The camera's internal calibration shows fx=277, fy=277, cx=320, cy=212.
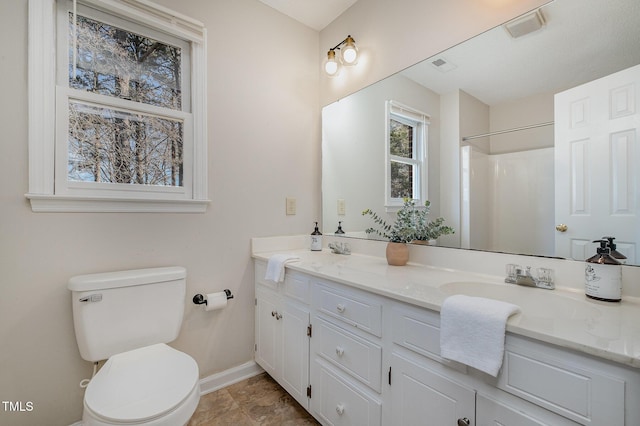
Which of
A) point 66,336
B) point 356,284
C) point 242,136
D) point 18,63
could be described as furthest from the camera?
point 242,136

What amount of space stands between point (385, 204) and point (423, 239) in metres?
0.36

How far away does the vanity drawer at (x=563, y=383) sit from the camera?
23.7 inches

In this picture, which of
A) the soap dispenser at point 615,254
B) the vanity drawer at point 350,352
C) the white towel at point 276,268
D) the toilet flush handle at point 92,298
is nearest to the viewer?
the soap dispenser at point 615,254

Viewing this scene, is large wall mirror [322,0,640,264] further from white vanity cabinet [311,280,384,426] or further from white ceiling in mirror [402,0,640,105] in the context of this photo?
white vanity cabinet [311,280,384,426]

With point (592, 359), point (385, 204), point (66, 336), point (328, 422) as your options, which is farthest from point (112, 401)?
point (385, 204)

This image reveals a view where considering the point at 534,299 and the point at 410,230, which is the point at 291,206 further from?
the point at 534,299

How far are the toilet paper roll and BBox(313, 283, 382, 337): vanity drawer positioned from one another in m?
0.66

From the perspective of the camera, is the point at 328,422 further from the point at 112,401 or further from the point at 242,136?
the point at 242,136

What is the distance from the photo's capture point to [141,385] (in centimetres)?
105

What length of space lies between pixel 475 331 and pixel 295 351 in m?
1.01

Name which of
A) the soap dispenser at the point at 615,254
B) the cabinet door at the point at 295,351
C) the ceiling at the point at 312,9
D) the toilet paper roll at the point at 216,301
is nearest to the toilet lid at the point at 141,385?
the toilet paper roll at the point at 216,301

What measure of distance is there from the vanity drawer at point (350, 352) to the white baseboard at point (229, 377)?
0.79m

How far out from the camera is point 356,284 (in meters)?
1.14

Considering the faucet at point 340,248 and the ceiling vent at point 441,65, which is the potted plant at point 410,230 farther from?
the ceiling vent at point 441,65
